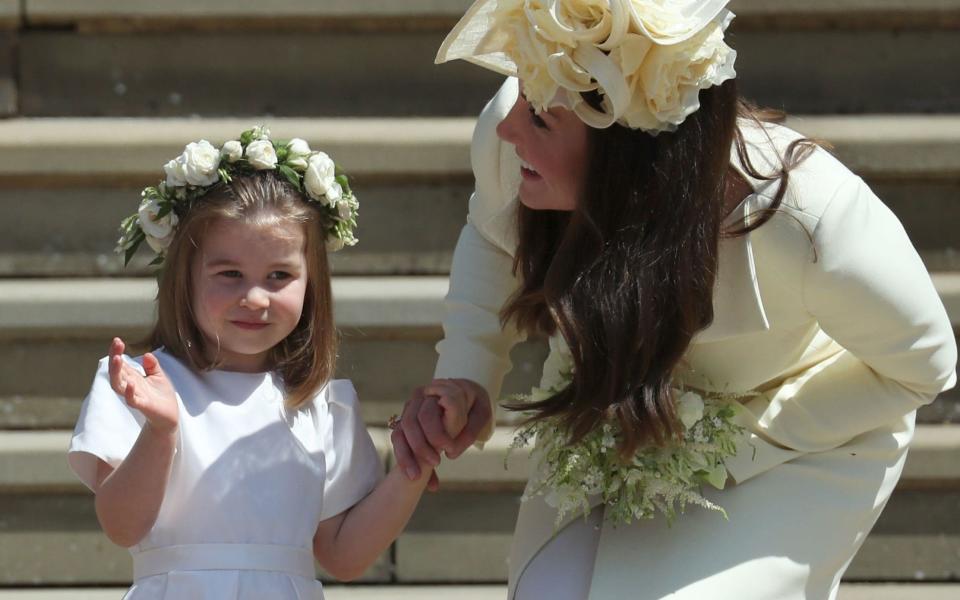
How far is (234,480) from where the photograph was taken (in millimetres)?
2861

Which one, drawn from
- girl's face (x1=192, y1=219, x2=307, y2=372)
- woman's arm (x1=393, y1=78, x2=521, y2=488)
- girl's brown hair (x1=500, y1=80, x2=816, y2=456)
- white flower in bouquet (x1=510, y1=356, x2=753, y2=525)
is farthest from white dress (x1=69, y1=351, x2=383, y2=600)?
girl's brown hair (x1=500, y1=80, x2=816, y2=456)

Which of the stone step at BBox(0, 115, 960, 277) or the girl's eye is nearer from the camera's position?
the girl's eye

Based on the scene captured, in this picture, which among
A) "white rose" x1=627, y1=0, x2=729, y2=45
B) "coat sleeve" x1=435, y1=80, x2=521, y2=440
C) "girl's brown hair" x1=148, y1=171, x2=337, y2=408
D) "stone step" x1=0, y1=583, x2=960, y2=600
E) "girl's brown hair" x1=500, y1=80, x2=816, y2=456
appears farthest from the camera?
"stone step" x1=0, y1=583, x2=960, y2=600

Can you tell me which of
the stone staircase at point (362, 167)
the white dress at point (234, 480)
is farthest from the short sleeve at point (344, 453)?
the stone staircase at point (362, 167)

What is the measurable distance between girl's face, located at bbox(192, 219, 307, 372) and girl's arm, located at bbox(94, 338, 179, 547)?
0.21 metres

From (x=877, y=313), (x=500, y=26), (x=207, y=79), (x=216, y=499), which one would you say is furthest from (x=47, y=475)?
(x=877, y=313)

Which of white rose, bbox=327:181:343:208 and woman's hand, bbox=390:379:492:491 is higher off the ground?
white rose, bbox=327:181:343:208

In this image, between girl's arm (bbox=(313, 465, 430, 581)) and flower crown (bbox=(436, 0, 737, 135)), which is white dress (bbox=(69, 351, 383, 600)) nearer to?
girl's arm (bbox=(313, 465, 430, 581))

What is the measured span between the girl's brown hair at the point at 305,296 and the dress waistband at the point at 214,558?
1.01ft

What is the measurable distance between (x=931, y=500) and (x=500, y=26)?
2.23m

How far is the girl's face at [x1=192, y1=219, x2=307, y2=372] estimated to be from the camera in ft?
9.30

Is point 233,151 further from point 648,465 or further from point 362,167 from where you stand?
point 362,167

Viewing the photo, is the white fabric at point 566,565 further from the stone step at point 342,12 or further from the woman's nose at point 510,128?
the stone step at point 342,12

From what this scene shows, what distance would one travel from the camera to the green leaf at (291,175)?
2.97 meters
